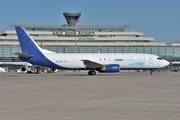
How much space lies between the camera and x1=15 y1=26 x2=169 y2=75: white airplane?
2264 inches

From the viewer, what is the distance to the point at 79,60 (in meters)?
58.7

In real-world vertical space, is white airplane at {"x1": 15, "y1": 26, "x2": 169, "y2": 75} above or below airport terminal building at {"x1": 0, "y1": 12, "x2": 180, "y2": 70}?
below

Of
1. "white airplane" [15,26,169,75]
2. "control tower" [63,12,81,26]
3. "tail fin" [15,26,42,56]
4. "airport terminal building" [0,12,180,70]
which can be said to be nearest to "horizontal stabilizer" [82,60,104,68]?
"white airplane" [15,26,169,75]

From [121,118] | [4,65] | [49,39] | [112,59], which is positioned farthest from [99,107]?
[49,39]

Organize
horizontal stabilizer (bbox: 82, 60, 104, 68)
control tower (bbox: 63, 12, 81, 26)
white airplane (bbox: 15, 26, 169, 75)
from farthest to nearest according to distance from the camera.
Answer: control tower (bbox: 63, 12, 81, 26) < white airplane (bbox: 15, 26, 169, 75) < horizontal stabilizer (bbox: 82, 60, 104, 68)

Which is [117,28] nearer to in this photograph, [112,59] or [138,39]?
[138,39]

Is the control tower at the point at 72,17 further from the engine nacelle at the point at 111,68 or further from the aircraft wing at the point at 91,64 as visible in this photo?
the engine nacelle at the point at 111,68

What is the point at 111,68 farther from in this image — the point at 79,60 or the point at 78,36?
the point at 78,36

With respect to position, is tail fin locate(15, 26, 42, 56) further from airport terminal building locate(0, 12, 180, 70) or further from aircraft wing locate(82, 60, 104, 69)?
airport terminal building locate(0, 12, 180, 70)

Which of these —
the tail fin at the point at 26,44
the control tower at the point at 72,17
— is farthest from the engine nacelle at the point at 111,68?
the control tower at the point at 72,17

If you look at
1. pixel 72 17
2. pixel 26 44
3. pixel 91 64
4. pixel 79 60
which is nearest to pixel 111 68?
pixel 91 64

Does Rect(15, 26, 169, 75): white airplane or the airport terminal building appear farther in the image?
the airport terminal building

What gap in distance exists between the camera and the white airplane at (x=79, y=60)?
5750 centimetres

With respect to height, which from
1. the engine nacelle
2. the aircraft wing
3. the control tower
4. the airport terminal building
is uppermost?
the control tower
